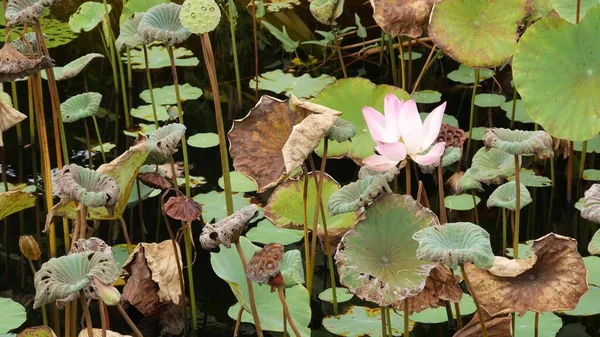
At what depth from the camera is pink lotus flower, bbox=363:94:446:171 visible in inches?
67.2

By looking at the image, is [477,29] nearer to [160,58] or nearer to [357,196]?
[357,196]

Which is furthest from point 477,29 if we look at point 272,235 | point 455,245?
point 455,245

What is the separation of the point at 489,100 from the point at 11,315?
2104 mm

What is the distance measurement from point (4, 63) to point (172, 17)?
438 millimetres

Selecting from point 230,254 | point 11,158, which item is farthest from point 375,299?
point 11,158

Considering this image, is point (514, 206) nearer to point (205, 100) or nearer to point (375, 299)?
point (375, 299)

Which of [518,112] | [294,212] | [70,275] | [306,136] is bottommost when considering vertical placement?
[518,112]

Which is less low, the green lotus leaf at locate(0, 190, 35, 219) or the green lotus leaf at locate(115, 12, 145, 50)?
the green lotus leaf at locate(115, 12, 145, 50)

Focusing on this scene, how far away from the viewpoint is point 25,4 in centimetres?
207

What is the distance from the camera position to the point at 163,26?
2.23 meters

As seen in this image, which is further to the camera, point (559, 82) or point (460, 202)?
point (460, 202)

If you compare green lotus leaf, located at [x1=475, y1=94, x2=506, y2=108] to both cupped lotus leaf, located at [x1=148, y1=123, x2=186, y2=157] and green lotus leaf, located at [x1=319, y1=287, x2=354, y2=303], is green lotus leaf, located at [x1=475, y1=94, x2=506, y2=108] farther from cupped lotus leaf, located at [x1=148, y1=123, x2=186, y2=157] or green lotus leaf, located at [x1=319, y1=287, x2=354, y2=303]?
cupped lotus leaf, located at [x1=148, y1=123, x2=186, y2=157]

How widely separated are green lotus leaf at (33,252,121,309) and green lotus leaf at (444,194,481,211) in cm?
142

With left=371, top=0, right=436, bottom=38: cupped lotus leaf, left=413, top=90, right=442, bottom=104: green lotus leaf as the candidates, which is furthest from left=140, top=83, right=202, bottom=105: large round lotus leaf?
left=371, top=0, right=436, bottom=38: cupped lotus leaf
